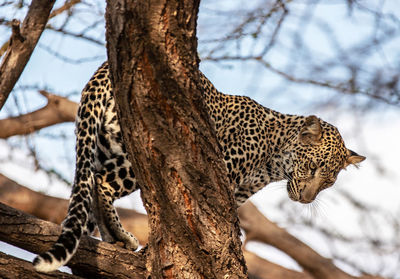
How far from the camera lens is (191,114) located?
3.77 metres

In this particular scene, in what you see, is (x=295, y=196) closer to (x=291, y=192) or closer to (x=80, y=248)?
(x=291, y=192)

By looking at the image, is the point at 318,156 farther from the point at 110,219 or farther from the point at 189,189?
the point at 189,189

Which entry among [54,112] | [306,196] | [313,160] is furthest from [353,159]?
[54,112]

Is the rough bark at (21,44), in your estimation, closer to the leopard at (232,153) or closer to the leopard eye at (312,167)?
the leopard at (232,153)

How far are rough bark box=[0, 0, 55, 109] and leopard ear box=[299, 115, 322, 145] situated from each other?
2.96 meters

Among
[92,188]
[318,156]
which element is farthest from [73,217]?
[318,156]

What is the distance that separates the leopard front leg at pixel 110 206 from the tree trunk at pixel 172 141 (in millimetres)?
951

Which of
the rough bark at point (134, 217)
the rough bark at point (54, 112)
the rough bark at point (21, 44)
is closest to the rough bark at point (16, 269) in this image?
the rough bark at point (21, 44)

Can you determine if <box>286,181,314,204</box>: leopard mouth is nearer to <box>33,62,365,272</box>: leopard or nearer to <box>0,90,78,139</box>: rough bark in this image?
<box>33,62,365,272</box>: leopard

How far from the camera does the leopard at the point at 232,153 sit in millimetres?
5298

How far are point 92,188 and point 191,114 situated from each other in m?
1.60

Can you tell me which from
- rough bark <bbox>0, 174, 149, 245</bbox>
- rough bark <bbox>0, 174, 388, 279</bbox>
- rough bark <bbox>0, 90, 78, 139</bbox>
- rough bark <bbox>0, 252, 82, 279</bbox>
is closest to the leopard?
rough bark <bbox>0, 252, 82, 279</bbox>

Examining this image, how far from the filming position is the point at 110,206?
539 cm

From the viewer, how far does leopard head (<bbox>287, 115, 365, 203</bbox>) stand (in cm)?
650
